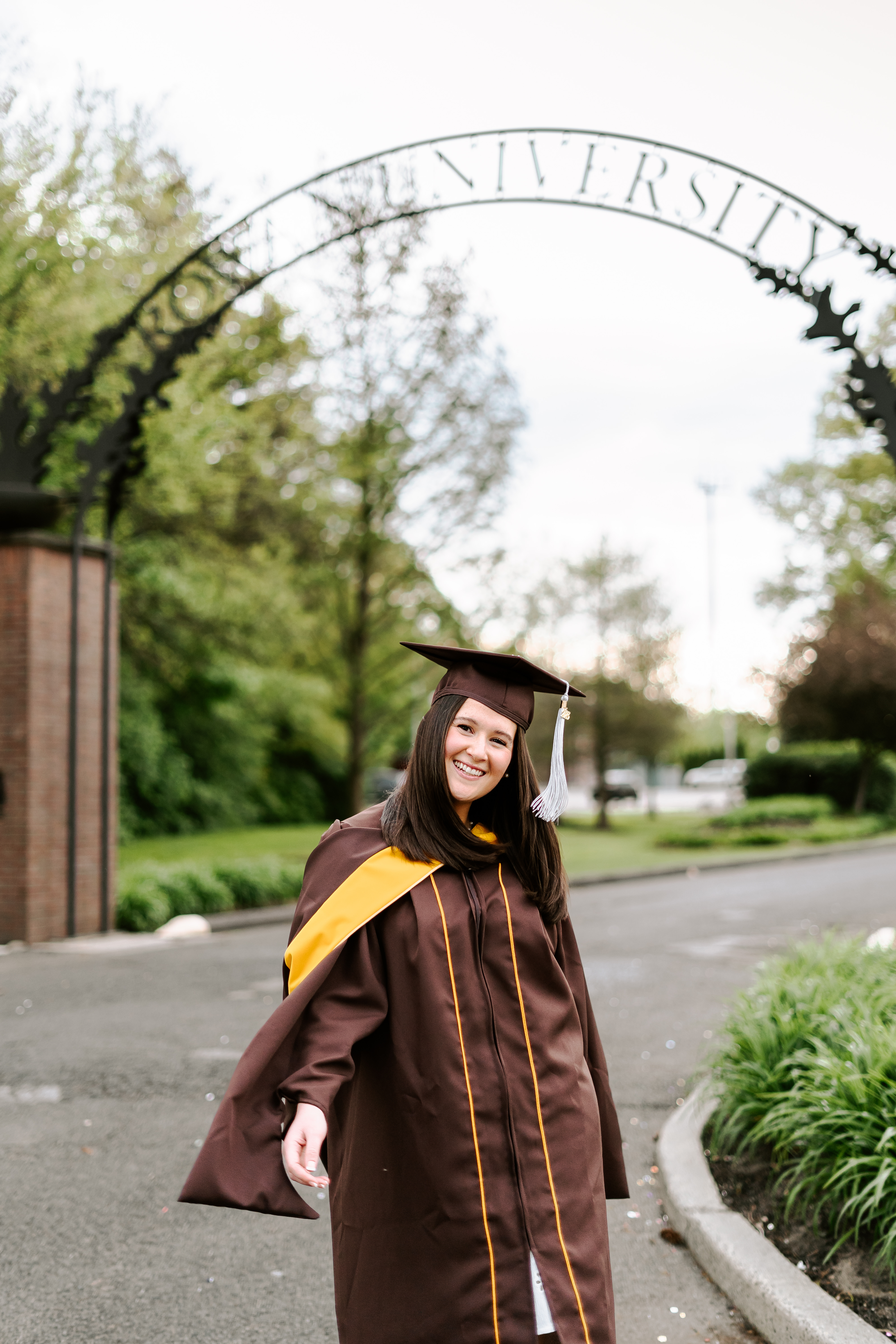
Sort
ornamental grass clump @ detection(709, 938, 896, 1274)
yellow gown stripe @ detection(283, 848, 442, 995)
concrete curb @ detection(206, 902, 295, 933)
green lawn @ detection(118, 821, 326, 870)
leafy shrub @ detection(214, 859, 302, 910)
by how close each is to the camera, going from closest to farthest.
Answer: yellow gown stripe @ detection(283, 848, 442, 995)
ornamental grass clump @ detection(709, 938, 896, 1274)
concrete curb @ detection(206, 902, 295, 933)
leafy shrub @ detection(214, 859, 302, 910)
green lawn @ detection(118, 821, 326, 870)

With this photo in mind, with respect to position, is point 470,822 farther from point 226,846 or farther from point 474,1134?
point 226,846

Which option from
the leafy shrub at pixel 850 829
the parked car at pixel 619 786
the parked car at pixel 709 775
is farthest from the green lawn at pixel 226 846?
the parked car at pixel 709 775

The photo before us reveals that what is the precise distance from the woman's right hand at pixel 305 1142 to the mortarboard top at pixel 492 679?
0.88 meters

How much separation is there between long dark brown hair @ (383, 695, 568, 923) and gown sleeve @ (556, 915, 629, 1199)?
0.32ft

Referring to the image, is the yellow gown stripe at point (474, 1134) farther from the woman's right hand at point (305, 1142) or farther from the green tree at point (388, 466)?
the green tree at point (388, 466)

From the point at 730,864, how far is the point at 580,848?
4.05m

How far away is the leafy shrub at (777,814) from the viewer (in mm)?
26594

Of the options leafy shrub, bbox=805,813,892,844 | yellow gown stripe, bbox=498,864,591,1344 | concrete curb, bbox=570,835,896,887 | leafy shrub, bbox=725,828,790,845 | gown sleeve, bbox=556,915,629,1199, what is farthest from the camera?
leafy shrub, bbox=805,813,892,844

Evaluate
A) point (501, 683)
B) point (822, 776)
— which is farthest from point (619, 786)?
point (501, 683)

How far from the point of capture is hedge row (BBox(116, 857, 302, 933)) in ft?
34.4

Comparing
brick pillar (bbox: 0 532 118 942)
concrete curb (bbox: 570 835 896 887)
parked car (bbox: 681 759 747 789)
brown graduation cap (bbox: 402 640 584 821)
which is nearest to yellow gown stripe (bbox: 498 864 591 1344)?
brown graduation cap (bbox: 402 640 584 821)

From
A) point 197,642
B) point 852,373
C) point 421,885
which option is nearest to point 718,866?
point 197,642

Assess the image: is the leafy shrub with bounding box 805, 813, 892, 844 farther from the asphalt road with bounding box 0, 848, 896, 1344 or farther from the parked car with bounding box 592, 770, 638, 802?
the asphalt road with bounding box 0, 848, 896, 1344

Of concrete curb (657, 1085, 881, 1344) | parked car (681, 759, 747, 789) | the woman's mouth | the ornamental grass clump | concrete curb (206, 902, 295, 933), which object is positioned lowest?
parked car (681, 759, 747, 789)
